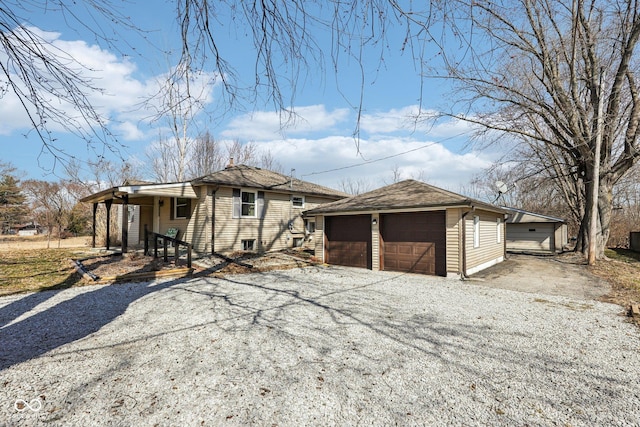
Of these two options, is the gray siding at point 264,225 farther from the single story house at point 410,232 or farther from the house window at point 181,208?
the single story house at point 410,232

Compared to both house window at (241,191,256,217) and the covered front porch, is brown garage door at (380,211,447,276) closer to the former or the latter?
house window at (241,191,256,217)

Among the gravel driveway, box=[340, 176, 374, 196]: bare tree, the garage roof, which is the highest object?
box=[340, 176, 374, 196]: bare tree

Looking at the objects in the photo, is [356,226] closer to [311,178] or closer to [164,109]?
[164,109]

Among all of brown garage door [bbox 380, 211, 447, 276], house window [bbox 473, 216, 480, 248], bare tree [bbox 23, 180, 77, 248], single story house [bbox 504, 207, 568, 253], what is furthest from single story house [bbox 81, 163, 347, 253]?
bare tree [bbox 23, 180, 77, 248]

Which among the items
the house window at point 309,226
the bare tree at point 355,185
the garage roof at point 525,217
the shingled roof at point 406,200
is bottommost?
the house window at point 309,226

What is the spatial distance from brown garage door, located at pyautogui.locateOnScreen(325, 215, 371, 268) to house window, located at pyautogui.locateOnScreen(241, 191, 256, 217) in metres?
4.12

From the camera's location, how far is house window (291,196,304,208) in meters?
16.8

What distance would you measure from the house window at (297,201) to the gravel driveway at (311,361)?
10447 mm

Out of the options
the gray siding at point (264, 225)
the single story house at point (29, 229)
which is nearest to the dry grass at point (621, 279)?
the gray siding at point (264, 225)

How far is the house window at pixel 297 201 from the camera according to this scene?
1681 centimetres

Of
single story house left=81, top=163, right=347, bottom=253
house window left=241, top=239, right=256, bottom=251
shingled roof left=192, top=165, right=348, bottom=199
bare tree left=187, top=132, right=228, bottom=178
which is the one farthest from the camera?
bare tree left=187, top=132, right=228, bottom=178

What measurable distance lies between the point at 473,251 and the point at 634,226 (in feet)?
76.1

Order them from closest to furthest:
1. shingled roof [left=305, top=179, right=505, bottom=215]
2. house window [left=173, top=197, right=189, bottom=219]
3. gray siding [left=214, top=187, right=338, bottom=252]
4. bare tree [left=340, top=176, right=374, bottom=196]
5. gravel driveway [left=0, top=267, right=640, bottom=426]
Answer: gravel driveway [left=0, top=267, right=640, bottom=426] < shingled roof [left=305, top=179, right=505, bottom=215] < gray siding [left=214, top=187, right=338, bottom=252] < house window [left=173, top=197, right=189, bottom=219] < bare tree [left=340, top=176, right=374, bottom=196]

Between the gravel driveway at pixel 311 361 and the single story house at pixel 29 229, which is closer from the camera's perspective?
the gravel driveway at pixel 311 361
